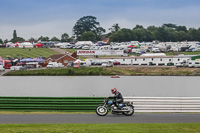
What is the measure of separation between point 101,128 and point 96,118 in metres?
3.52

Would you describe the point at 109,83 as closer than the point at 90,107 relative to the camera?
No

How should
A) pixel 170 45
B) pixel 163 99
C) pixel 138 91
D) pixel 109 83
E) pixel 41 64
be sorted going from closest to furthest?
pixel 163 99 < pixel 138 91 < pixel 109 83 < pixel 41 64 < pixel 170 45

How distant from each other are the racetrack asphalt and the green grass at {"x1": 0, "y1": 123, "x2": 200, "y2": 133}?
53.4 inches

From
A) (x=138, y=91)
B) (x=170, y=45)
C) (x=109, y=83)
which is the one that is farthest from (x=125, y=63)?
(x=170, y=45)

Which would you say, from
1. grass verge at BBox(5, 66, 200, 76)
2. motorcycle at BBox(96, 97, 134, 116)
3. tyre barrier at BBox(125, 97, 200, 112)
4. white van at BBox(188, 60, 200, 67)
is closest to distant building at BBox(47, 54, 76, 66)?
grass verge at BBox(5, 66, 200, 76)

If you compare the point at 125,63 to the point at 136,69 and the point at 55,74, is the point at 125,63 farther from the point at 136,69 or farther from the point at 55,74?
the point at 55,74

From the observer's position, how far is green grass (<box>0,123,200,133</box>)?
16547 millimetres

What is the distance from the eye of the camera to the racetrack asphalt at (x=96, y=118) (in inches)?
770

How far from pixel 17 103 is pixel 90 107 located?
164 inches

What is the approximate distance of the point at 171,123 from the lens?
18.7 m

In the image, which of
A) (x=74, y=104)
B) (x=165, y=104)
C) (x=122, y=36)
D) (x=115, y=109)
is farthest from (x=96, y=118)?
(x=122, y=36)

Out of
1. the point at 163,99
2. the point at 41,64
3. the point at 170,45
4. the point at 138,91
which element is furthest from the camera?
the point at 170,45

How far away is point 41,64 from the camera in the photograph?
91.2 metres

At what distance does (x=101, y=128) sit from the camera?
17094 millimetres
